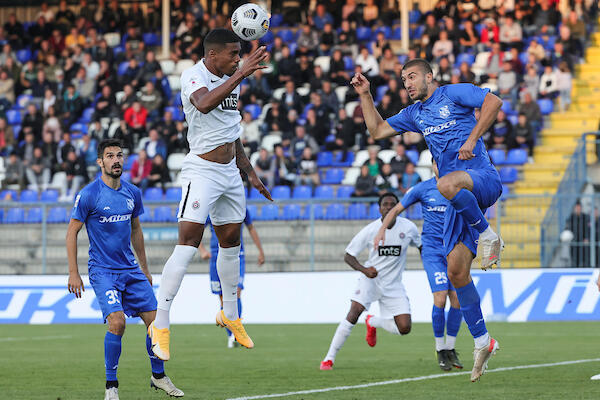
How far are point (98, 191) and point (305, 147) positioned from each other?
1416cm

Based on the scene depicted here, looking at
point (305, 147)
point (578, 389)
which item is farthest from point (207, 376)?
point (305, 147)

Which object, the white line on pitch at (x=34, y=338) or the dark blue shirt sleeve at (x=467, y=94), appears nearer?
the dark blue shirt sleeve at (x=467, y=94)

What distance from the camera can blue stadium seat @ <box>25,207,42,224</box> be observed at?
800 inches

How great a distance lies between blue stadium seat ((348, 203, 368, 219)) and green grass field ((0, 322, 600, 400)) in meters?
2.23

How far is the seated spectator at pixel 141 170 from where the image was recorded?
22.9 m

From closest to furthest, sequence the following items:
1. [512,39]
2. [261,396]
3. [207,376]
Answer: [261,396], [207,376], [512,39]

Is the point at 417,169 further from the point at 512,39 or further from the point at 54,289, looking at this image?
the point at 54,289

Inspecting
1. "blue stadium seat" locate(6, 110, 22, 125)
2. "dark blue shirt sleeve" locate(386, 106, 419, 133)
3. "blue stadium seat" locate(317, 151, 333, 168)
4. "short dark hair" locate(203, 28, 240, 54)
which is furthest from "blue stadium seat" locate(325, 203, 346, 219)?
"blue stadium seat" locate(6, 110, 22, 125)

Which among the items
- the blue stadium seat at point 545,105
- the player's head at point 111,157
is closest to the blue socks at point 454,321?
the player's head at point 111,157

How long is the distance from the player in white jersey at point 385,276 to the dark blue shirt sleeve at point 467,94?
10.4ft

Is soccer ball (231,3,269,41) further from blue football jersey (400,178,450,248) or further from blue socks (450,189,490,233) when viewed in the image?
blue football jersey (400,178,450,248)

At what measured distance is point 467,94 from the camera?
916cm

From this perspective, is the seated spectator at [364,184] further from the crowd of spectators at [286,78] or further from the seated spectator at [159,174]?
the seated spectator at [159,174]

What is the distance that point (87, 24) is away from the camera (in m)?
30.0
